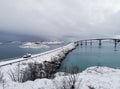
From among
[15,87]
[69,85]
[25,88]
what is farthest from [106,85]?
[15,87]

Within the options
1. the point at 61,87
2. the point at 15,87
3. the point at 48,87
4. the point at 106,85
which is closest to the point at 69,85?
the point at 61,87

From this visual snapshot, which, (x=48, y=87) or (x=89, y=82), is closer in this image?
(x=48, y=87)

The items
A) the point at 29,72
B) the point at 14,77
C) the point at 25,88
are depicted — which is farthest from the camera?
the point at 29,72

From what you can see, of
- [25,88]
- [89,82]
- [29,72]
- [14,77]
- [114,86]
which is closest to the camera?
[25,88]

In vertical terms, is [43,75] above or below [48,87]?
below

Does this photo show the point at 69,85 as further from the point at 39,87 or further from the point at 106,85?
the point at 106,85

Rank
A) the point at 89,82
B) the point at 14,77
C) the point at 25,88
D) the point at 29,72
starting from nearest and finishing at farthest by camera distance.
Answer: the point at 25,88 < the point at 89,82 < the point at 14,77 < the point at 29,72

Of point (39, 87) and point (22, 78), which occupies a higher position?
point (39, 87)

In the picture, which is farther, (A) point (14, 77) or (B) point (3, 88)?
(A) point (14, 77)

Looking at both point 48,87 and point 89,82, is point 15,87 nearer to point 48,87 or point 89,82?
point 48,87
